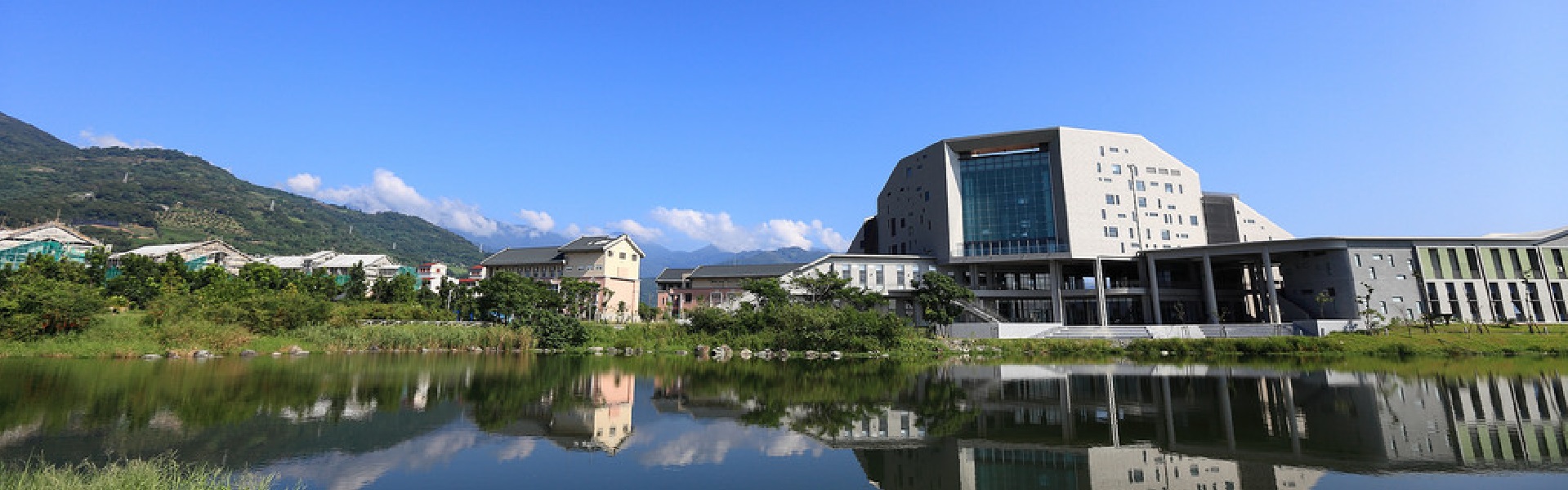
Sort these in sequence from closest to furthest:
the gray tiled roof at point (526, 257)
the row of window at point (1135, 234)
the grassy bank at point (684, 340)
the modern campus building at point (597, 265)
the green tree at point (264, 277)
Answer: the grassy bank at point (684, 340) < the green tree at point (264, 277) < the row of window at point (1135, 234) < the modern campus building at point (597, 265) < the gray tiled roof at point (526, 257)

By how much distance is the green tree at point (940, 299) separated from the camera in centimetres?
4231

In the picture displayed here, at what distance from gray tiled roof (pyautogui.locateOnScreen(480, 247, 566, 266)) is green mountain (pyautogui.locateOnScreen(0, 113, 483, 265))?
206 feet

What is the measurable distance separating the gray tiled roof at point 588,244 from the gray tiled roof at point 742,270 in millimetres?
10527

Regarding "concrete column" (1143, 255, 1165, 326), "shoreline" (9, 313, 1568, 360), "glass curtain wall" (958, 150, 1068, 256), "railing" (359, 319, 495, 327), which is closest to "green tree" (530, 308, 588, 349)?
"shoreline" (9, 313, 1568, 360)

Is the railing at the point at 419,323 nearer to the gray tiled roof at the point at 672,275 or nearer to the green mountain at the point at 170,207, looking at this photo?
the gray tiled roof at the point at 672,275

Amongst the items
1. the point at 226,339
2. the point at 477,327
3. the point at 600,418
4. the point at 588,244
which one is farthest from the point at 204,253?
the point at 600,418

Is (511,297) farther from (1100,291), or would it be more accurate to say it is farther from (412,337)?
(1100,291)

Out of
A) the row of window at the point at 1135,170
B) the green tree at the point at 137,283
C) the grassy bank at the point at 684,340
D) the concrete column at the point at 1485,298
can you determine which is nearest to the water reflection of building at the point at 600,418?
the grassy bank at the point at 684,340

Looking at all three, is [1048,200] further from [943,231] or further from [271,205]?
[271,205]

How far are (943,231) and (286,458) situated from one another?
4850 centimetres

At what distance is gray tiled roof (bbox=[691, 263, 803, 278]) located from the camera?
66.3 meters

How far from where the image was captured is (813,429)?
518 inches

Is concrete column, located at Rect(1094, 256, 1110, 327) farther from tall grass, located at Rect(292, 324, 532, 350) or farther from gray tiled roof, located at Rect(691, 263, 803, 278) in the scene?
tall grass, located at Rect(292, 324, 532, 350)

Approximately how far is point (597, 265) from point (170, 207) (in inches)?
4163
